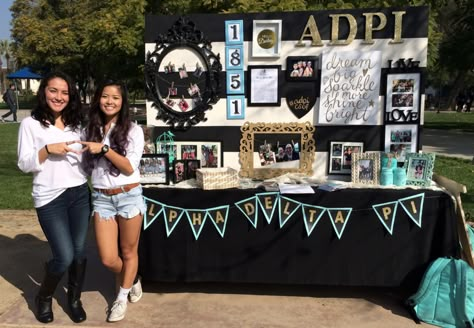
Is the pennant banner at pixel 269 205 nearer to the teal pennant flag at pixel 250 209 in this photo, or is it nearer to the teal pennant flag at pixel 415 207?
the teal pennant flag at pixel 250 209

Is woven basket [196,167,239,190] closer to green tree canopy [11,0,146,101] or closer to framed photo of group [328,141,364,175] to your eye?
framed photo of group [328,141,364,175]

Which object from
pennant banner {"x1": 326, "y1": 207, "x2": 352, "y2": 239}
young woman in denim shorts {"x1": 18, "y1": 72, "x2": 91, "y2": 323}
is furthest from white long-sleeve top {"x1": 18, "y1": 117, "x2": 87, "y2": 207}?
pennant banner {"x1": 326, "y1": 207, "x2": 352, "y2": 239}

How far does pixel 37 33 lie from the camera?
62.7 feet

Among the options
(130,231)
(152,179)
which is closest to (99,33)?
(152,179)

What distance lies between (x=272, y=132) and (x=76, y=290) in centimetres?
216

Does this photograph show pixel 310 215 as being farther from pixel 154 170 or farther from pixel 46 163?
pixel 46 163

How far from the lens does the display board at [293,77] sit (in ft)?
12.9

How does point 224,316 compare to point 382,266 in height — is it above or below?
below

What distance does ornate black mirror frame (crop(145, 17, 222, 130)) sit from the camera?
13.5ft

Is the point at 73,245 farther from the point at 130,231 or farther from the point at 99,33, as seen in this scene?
the point at 99,33

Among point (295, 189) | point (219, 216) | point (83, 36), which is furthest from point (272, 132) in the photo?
point (83, 36)

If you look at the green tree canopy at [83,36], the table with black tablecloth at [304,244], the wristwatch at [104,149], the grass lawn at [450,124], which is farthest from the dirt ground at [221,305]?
the grass lawn at [450,124]

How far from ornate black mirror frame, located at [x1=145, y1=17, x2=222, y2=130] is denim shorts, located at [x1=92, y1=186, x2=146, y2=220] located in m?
1.35

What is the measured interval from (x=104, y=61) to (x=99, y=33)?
271 centimetres
